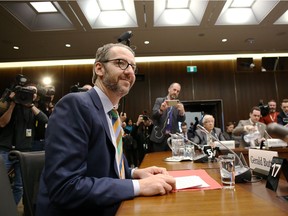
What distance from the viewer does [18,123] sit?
2.31 meters

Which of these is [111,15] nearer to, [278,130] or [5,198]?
[5,198]

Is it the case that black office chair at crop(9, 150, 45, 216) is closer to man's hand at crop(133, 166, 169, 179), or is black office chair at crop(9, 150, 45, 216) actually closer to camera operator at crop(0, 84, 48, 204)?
man's hand at crop(133, 166, 169, 179)

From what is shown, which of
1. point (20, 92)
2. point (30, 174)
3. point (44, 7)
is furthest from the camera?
point (44, 7)

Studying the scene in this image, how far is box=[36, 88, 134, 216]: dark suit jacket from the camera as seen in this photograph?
0.69 meters

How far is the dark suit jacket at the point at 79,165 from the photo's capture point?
69cm

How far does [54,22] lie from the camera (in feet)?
14.2

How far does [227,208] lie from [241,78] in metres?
6.40

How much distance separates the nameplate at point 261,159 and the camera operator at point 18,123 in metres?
1.95

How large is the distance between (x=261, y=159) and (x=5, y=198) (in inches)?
Result: 42.8

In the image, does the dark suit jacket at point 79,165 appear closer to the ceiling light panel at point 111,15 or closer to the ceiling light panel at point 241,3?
the ceiling light panel at point 111,15

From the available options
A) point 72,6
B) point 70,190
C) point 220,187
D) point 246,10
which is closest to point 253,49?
point 246,10

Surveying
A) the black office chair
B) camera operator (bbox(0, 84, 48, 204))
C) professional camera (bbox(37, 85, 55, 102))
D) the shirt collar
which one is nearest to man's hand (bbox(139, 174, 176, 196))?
the shirt collar

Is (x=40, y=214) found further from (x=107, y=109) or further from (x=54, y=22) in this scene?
(x=54, y=22)

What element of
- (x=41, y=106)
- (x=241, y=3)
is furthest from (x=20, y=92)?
(x=241, y=3)
